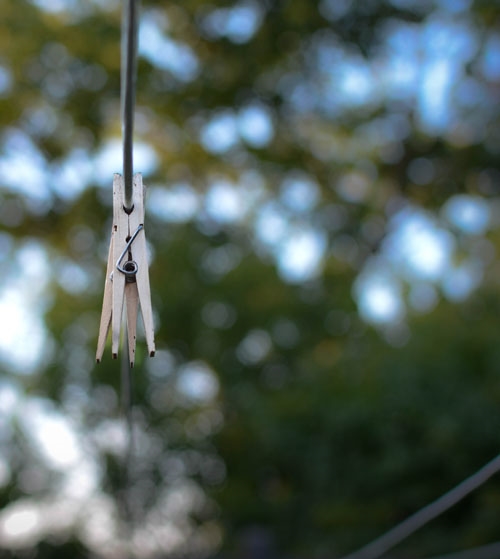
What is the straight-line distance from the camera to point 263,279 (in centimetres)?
811

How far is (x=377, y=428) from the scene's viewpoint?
643cm

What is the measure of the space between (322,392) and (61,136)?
13.7 ft

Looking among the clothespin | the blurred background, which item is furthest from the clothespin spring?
the blurred background

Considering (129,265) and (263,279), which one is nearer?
(129,265)

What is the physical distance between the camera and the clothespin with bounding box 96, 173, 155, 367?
138cm

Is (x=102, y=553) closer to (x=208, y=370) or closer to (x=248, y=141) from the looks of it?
(x=208, y=370)

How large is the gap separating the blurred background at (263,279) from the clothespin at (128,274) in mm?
4783

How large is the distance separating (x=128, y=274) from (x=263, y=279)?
6733 millimetres

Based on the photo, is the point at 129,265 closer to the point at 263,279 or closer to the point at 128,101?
the point at 128,101

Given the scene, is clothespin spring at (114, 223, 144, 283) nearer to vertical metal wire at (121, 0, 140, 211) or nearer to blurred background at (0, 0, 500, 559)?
vertical metal wire at (121, 0, 140, 211)

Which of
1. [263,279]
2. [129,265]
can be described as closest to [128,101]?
[129,265]

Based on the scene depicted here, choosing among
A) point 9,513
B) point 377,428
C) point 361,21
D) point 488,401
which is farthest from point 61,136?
point 488,401

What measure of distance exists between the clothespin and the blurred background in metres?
4.78

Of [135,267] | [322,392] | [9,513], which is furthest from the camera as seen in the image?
[9,513]
